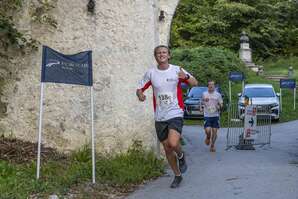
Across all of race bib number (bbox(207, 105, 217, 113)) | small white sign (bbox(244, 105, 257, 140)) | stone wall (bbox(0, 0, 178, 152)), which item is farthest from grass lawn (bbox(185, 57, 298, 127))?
stone wall (bbox(0, 0, 178, 152))

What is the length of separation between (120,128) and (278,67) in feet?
127

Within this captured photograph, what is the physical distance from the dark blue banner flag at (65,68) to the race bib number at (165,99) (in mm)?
1191

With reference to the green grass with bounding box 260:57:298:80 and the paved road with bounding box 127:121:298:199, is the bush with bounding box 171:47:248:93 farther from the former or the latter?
the paved road with bounding box 127:121:298:199

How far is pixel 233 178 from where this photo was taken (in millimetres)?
9773

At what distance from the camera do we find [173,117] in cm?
884

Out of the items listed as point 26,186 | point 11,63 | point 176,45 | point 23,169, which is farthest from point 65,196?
point 176,45

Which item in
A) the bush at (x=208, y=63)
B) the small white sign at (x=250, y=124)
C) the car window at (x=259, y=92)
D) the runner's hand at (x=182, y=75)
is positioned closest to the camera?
the runner's hand at (x=182, y=75)

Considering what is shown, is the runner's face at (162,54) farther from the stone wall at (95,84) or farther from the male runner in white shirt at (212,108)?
the male runner in white shirt at (212,108)

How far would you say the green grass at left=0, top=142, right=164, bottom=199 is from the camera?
8420mm

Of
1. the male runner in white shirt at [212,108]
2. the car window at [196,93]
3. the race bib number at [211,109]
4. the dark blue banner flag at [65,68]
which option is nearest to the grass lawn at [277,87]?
the car window at [196,93]

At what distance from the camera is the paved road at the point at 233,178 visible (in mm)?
8492

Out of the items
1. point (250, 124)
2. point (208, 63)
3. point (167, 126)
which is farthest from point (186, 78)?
point (208, 63)

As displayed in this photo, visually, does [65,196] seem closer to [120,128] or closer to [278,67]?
[120,128]

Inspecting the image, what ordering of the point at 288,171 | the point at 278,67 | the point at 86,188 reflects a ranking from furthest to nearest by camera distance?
1. the point at 278,67
2. the point at 288,171
3. the point at 86,188
